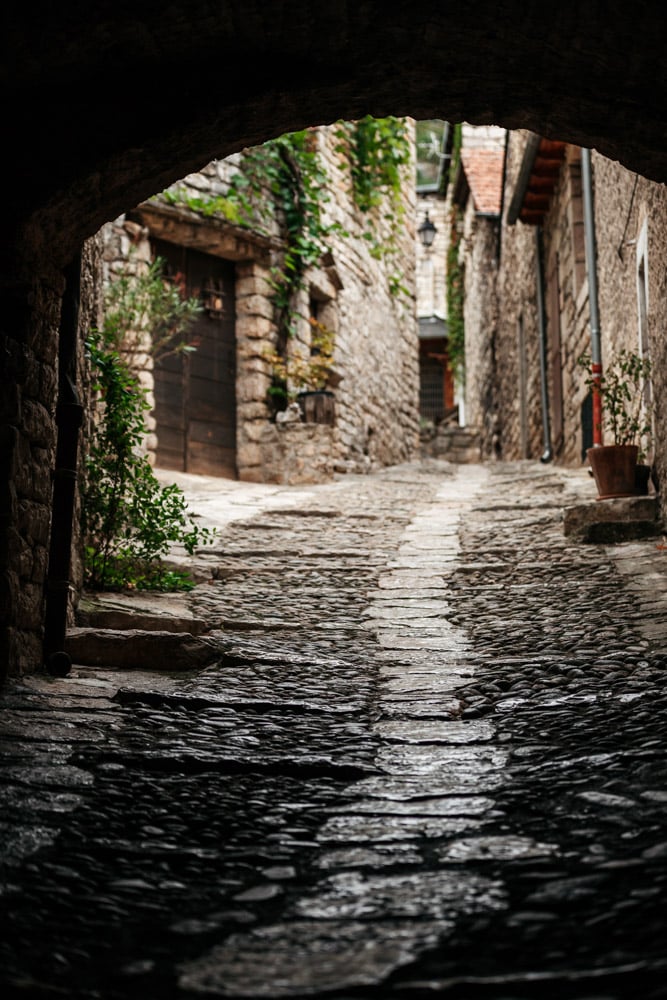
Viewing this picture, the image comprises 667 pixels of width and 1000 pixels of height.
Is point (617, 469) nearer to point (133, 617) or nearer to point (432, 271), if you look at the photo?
point (133, 617)

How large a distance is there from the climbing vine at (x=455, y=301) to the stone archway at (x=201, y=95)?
20188mm

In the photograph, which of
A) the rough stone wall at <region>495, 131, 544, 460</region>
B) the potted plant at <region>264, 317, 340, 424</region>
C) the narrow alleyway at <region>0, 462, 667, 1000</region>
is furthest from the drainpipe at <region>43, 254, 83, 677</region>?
the rough stone wall at <region>495, 131, 544, 460</region>

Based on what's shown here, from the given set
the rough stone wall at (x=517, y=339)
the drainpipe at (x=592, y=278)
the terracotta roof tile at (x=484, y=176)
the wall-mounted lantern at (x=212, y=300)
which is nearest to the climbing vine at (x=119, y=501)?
the drainpipe at (x=592, y=278)

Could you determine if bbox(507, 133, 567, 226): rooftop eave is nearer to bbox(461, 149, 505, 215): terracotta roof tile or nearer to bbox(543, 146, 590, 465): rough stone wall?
bbox(543, 146, 590, 465): rough stone wall

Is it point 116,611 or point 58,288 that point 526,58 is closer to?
point 58,288

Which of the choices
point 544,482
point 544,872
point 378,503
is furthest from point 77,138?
point 544,482

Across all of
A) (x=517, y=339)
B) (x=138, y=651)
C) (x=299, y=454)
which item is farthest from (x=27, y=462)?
(x=517, y=339)

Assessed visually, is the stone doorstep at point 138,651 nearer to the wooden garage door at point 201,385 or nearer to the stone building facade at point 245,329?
the stone building facade at point 245,329

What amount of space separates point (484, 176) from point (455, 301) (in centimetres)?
635

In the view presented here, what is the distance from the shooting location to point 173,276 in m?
10.2

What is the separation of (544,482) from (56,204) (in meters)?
6.82

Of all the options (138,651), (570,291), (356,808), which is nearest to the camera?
(356,808)

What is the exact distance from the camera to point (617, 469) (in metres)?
6.27

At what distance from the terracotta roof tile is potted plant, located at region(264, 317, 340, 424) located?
6814 mm
